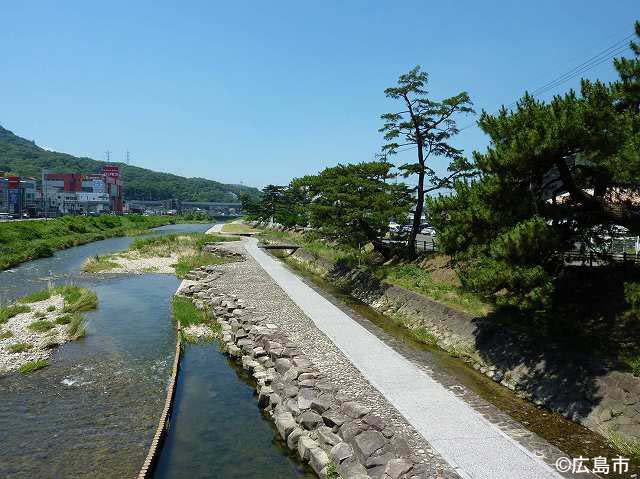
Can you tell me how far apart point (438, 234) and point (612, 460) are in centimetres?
683

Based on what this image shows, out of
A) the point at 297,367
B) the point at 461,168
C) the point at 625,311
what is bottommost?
the point at 297,367

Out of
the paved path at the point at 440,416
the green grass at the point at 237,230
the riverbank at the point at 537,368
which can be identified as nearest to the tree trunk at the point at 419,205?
the riverbank at the point at 537,368

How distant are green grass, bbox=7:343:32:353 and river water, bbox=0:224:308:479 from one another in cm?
94

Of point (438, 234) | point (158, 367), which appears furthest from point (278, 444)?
point (438, 234)

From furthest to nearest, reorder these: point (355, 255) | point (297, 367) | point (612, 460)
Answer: point (355, 255)
point (297, 367)
point (612, 460)

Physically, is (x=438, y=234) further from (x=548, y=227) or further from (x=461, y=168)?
(x=461, y=168)

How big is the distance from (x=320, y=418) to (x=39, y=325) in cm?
1232

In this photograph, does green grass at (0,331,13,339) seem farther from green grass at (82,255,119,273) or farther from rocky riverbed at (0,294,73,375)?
green grass at (82,255,119,273)

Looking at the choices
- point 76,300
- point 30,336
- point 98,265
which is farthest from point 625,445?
point 98,265

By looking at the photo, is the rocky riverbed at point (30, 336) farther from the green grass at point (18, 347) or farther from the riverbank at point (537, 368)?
the riverbank at point (537, 368)

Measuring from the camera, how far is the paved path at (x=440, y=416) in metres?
7.11

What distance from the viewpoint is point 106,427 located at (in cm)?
969

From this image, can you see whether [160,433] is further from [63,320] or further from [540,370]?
[63,320]

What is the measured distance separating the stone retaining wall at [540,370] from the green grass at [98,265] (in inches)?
914
